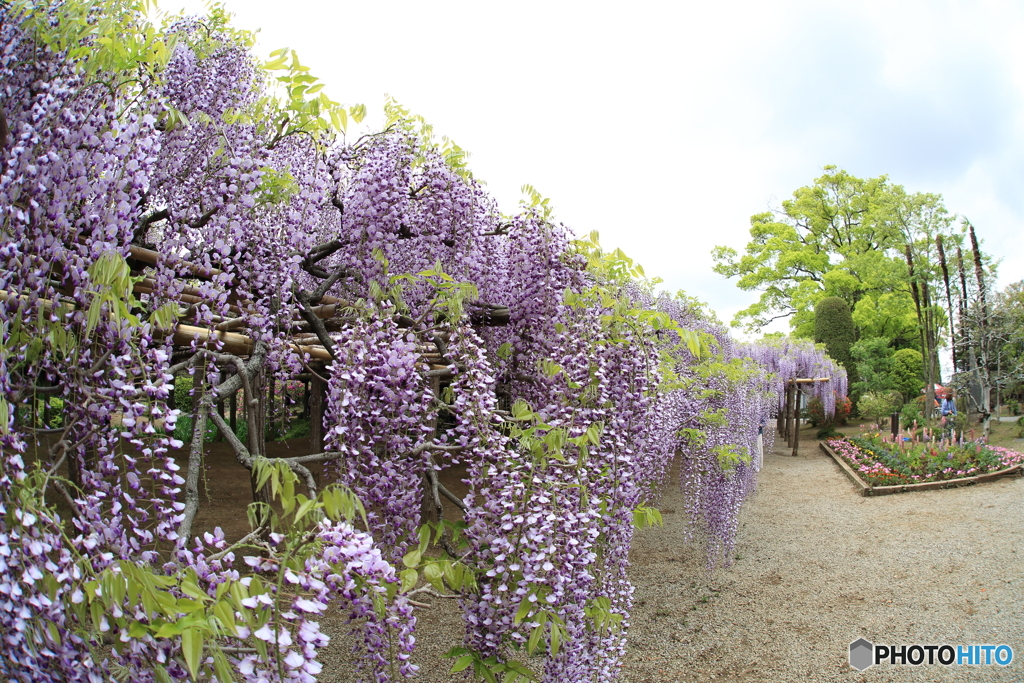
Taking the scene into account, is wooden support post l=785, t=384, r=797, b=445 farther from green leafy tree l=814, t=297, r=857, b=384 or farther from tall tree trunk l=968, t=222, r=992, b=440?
green leafy tree l=814, t=297, r=857, b=384

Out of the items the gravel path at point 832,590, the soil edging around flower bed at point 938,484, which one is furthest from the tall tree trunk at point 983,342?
the gravel path at point 832,590

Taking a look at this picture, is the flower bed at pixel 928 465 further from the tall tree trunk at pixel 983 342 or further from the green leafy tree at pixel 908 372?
the green leafy tree at pixel 908 372

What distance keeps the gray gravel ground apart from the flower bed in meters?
0.77

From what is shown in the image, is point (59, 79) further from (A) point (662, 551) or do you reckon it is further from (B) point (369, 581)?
(A) point (662, 551)

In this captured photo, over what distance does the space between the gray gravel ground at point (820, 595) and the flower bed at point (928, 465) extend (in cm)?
77

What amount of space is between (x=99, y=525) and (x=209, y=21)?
3562 mm

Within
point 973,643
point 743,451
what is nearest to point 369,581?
point 973,643

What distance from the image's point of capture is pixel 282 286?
2.62m

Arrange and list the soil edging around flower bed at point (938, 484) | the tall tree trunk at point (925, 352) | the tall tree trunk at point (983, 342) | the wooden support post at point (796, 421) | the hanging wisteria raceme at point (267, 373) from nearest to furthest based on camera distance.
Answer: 1. the hanging wisteria raceme at point (267, 373)
2. the soil edging around flower bed at point (938, 484)
3. the tall tree trunk at point (983, 342)
4. the wooden support post at point (796, 421)
5. the tall tree trunk at point (925, 352)

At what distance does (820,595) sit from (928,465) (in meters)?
5.25

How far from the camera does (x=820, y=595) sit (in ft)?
17.2

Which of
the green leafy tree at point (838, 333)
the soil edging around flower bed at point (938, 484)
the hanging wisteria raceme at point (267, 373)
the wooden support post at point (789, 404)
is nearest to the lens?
the hanging wisteria raceme at point (267, 373)

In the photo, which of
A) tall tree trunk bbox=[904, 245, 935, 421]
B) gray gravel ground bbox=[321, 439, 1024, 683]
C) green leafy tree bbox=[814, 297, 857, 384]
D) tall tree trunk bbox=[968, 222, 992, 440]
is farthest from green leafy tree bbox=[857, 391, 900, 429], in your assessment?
gray gravel ground bbox=[321, 439, 1024, 683]

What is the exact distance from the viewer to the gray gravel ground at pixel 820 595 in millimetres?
4000
